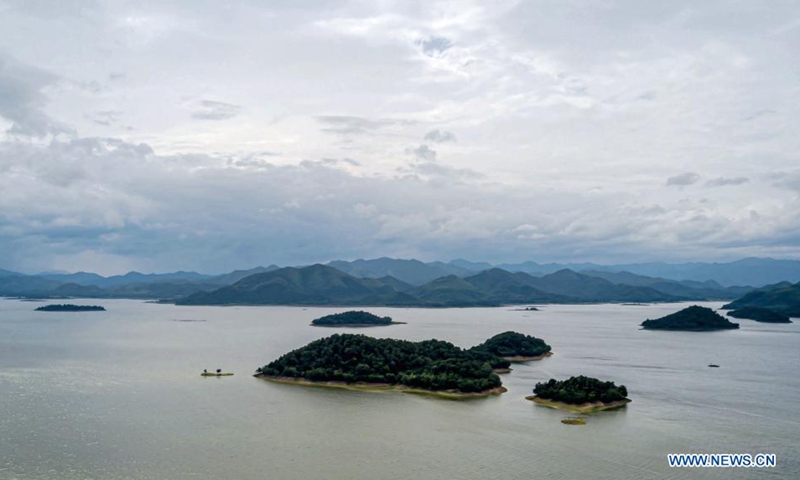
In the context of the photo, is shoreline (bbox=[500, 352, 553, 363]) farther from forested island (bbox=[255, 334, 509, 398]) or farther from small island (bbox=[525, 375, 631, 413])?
small island (bbox=[525, 375, 631, 413])

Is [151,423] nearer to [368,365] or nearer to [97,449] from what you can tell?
[97,449]

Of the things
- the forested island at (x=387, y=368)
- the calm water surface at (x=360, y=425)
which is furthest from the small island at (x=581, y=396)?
the forested island at (x=387, y=368)

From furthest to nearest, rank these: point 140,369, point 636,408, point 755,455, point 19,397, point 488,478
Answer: point 140,369
point 19,397
point 636,408
point 755,455
point 488,478

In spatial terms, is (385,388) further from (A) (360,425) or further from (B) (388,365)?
(A) (360,425)

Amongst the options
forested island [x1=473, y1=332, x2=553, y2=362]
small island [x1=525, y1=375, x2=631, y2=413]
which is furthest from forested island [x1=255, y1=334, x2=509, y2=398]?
forested island [x1=473, y1=332, x2=553, y2=362]

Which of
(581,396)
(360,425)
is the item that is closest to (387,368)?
(360,425)

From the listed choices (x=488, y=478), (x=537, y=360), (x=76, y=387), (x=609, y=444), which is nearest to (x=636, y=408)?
(x=609, y=444)
